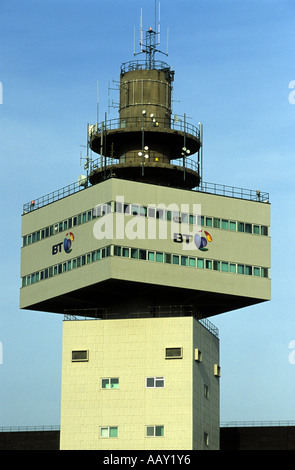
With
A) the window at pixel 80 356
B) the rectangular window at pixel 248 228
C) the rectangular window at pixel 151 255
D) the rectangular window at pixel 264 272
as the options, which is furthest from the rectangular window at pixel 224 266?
the window at pixel 80 356

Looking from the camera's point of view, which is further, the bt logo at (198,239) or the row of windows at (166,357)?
the bt logo at (198,239)

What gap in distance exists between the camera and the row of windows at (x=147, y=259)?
129m

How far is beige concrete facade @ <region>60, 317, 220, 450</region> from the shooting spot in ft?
418

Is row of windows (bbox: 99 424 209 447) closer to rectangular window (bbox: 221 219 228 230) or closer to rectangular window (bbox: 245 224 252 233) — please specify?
rectangular window (bbox: 221 219 228 230)

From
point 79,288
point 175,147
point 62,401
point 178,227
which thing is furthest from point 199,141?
point 62,401

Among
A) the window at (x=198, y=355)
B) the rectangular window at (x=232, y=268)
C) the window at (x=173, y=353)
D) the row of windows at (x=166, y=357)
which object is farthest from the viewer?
the rectangular window at (x=232, y=268)

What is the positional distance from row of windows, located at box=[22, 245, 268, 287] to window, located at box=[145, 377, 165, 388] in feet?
35.6

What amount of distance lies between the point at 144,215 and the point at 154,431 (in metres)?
20.0

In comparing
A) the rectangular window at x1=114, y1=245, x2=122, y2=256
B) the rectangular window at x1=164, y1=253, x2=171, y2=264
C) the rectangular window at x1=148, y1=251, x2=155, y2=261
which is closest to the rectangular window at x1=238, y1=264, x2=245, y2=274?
the rectangular window at x1=164, y1=253, x2=171, y2=264

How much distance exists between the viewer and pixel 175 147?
139 m

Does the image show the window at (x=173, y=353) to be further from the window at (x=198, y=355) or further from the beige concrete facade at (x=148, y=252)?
the beige concrete facade at (x=148, y=252)

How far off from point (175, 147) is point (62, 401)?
27.7m

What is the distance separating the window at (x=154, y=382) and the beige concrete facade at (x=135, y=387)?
91mm
